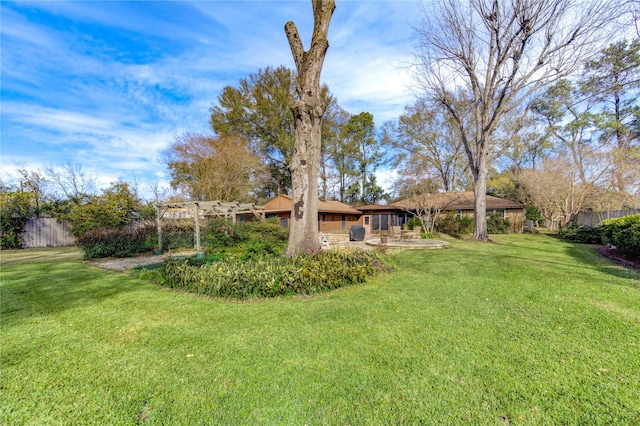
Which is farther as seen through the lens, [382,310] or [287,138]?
[287,138]

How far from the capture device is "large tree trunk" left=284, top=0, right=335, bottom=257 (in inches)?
275

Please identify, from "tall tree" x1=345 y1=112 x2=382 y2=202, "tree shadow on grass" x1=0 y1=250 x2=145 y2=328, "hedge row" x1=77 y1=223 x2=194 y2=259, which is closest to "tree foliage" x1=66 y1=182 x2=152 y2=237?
"hedge row" x1=77 y1=223 x2=194 y2=259

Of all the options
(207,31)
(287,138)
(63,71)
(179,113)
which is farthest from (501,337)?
(287,138)

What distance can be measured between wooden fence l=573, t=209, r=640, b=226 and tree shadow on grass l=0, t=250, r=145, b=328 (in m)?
20.4

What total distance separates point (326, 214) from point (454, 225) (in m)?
9.30

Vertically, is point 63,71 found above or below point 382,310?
above

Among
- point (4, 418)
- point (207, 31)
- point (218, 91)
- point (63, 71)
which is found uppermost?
point (218, 91)

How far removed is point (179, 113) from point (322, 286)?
62.5ft

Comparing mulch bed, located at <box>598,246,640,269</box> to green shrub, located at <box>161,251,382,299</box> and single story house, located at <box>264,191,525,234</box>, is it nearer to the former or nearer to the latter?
green shrub, located at <box>161,251,382,299</box>

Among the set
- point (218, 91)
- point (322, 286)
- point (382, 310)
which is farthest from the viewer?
point (218, 91)

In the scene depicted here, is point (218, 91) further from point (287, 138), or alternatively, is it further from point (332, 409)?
point (332, 409)

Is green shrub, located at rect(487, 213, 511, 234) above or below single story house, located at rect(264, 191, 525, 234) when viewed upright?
below

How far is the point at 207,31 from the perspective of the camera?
936 cm

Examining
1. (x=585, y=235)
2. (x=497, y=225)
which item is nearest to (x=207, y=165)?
(x=497, y=225)
